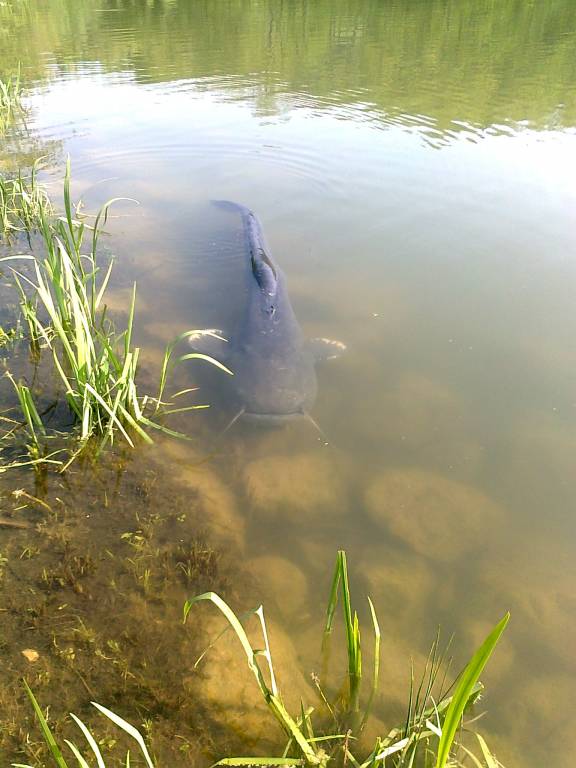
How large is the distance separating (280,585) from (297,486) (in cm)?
68

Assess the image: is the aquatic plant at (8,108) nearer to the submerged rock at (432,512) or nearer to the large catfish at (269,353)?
the large catfish at (269,353)

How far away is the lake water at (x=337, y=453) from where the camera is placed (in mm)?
2148

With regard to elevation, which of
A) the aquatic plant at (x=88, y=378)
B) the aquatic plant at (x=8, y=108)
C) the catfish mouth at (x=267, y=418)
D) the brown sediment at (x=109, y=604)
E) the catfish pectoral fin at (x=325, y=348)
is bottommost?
the brown sediment at (x=109, y=604)

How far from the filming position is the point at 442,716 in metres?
1.74

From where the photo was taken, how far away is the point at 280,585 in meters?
2.56

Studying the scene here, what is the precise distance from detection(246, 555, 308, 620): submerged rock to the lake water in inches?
0.4

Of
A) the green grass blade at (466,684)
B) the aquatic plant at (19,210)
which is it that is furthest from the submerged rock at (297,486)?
the aquatic plant at (19,210)

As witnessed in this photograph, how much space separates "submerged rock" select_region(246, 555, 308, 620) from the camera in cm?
247

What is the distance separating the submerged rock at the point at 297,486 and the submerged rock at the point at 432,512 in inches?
8.8

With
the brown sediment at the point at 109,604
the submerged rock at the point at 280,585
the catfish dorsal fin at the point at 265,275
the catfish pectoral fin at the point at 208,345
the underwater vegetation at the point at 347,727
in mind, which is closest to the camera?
the underwater vegetation at the point at 347,727

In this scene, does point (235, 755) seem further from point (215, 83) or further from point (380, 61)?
point (380, 61)

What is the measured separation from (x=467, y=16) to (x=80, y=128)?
65.4 feet

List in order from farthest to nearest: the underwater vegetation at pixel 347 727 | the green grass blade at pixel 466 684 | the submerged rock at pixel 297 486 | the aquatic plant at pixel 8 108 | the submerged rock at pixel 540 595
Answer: the aquatic plant at pixel 8 108
the submerged rock at pixel 297 486
the submerged rock at pixel 540 595
the underwater vegetation at pixel 347 727
the green grass blade at pixel 466 684

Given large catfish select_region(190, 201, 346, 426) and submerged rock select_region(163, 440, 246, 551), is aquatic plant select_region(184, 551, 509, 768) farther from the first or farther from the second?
large catfish select_region(190, 201, 346, 426)
